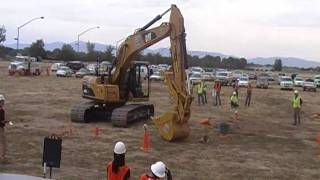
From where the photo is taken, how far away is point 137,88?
24.5m

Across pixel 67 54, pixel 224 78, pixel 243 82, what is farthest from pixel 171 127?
pixel 67 54

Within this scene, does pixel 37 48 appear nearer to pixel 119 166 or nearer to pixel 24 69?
pixel 24 69

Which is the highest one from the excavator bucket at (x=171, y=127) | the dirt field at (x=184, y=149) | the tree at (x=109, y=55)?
the tree at (x=109, y=55)

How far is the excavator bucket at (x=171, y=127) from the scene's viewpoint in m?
19.2

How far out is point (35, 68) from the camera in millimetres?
68500

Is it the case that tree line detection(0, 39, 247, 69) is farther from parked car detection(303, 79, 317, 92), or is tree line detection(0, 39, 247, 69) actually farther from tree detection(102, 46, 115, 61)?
parked car detection(303, 79, 317, 92)

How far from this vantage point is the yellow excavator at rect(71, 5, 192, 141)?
19.5 metres

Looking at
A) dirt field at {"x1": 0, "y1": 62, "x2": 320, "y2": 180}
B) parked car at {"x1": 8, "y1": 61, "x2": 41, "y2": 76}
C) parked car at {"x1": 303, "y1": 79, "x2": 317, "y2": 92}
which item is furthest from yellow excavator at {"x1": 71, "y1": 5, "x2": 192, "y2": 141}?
parked car at {"x1": 8, "y1": 61, "x2": 41, "y2": 76}

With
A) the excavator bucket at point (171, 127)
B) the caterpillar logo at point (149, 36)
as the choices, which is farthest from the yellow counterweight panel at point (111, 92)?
the excavator bucket at point (171, 127)

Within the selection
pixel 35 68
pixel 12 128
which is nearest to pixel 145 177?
Result: pixel 12 128

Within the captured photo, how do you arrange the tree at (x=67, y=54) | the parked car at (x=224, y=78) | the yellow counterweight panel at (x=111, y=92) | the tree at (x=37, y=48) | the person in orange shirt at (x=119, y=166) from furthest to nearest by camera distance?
the tree at (x=67, y=54) → the tree at (x=37, y=48) → the parked car at (x=224, y=78) → the yellow counterweight panel at (x=111, y=92) → the person in orange shirt at (x=119, y=166)

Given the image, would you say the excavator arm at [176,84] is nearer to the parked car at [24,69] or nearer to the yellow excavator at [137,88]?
the yellow excavator at [137,88]

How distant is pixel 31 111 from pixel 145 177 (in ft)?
75.4

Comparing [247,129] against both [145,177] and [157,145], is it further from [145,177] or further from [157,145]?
[145,177]
